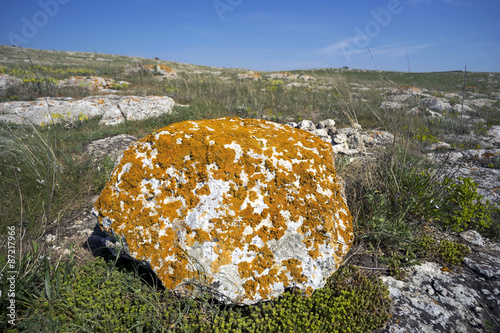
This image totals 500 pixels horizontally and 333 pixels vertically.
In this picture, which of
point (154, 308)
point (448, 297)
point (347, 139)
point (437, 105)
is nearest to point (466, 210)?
point (448, 297)

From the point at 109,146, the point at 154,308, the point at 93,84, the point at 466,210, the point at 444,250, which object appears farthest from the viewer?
the point at 93,84

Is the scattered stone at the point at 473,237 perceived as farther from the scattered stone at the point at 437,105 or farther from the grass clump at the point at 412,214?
the scattered stone at the point at 437,105

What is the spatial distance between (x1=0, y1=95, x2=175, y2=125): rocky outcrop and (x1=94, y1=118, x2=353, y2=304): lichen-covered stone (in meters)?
5.23

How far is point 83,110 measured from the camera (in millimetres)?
7586

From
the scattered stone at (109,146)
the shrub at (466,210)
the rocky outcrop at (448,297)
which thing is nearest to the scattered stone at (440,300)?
the rocky outcrop at (448,297)

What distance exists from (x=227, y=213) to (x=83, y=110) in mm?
7465

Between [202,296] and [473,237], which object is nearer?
[202,296]

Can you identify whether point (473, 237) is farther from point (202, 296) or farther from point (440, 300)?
point (202, 296)

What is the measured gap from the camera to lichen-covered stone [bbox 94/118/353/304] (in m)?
2.30

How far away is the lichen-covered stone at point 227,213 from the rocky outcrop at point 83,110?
5235 millimetres

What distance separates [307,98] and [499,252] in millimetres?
8427

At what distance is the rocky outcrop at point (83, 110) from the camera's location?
270 inches

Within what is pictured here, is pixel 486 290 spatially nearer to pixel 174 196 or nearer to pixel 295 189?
pixel 295 189

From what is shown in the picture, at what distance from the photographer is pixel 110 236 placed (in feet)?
8.29
